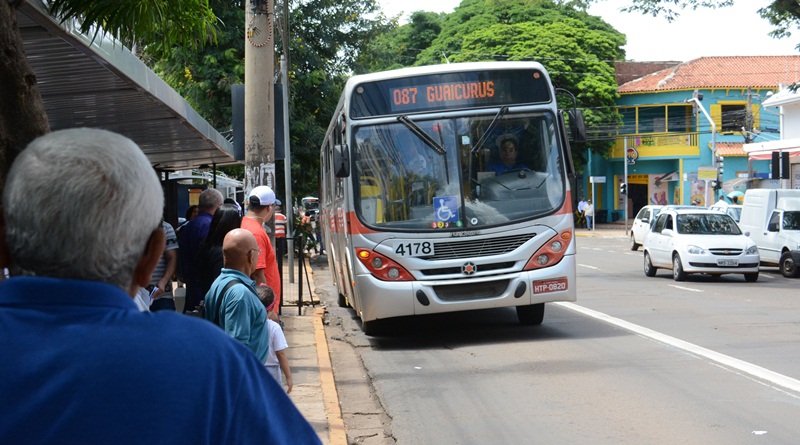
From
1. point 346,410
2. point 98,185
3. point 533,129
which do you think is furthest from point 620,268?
point 98,185

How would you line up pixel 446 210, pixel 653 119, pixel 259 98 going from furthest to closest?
pixel 653 119 < pixel 446 210 < pixel 259 98

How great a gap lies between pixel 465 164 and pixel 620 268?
14322 mm

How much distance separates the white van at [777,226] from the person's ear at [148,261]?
862 inches

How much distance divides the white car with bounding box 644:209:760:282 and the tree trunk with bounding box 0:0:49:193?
58.9ft

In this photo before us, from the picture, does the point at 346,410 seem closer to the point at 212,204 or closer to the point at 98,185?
the point at 212,204

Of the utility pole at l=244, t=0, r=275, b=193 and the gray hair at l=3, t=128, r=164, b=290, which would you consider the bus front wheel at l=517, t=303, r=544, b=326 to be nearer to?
the utility pole at l=244, t=0, r=275, b=193

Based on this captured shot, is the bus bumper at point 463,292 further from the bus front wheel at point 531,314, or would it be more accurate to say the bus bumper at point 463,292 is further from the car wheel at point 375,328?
the bus front wheel at point 531,314

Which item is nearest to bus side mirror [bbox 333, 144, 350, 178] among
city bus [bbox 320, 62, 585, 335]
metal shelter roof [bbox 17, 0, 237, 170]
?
city bus [bbox 320, 62, 585, 335]

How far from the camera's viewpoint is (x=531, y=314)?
12.8 m

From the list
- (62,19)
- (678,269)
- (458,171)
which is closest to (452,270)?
(458,171)

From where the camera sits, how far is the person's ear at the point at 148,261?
1926 millimetres

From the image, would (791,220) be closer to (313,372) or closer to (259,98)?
(259,98)

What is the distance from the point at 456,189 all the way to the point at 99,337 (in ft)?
33.0

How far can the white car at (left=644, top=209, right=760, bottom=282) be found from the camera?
20.3 metres
